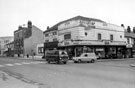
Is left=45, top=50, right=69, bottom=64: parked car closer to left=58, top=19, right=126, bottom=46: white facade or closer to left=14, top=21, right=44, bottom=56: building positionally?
left=58, top=19, right=126, bottom=46: white facade

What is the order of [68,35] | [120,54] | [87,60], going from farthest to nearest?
[120,54]
[68,35]
[87,60]

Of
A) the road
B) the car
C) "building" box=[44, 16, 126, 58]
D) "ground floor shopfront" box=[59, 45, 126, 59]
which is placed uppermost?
"building" box=[44, 16, 126, 58]

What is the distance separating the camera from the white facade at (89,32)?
3553 centimetres

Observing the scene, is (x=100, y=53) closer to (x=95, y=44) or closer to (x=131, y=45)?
(x=95, y=44)

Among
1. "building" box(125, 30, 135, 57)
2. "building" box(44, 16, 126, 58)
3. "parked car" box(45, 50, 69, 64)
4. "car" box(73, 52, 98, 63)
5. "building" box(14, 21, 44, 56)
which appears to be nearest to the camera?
"parked car" box(45, 50, 69, 64)

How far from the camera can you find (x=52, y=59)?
1053 inches

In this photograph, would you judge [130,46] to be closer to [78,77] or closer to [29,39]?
[29,39]

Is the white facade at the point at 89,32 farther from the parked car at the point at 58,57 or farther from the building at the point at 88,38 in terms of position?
the parked car at the point at 58,57

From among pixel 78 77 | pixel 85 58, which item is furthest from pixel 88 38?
pixel 78 77

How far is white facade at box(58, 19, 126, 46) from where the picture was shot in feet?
117

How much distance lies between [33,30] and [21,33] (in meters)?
6.47

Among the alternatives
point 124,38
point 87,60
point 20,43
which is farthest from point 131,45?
point 20,43

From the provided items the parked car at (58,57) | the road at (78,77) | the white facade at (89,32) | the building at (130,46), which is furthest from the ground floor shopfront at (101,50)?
the road at (78,77)

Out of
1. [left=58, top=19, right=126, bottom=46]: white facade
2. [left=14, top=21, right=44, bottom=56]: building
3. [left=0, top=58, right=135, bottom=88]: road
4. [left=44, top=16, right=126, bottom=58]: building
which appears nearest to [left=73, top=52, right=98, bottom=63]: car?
[left=44, top=16, right=126, bottom=58]: building
